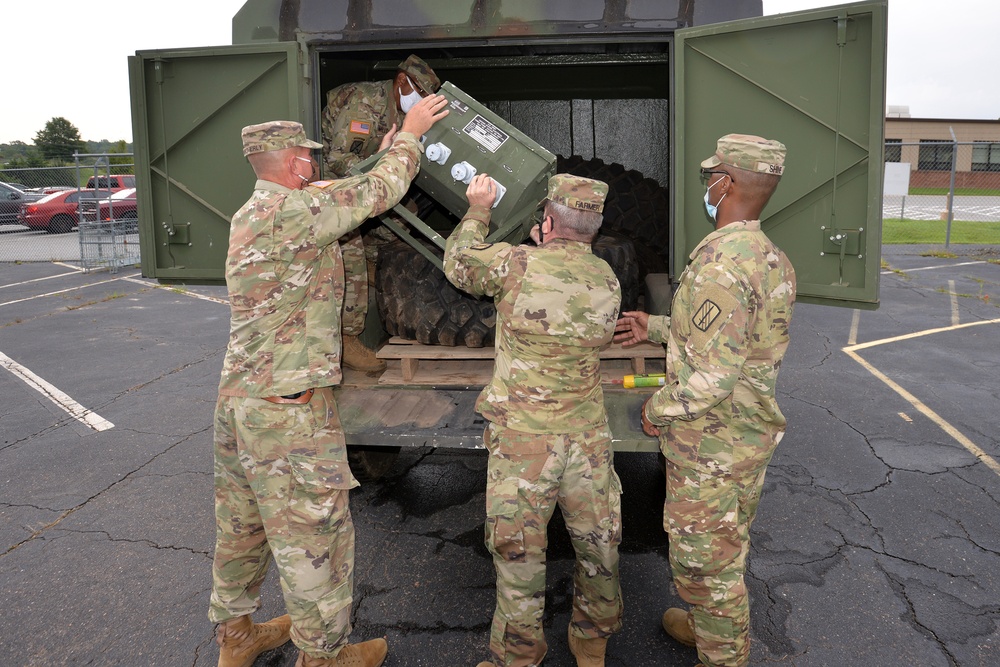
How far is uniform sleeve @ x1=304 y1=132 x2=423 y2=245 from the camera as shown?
2.81m

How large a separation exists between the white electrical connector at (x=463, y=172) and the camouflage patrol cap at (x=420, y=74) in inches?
37.9

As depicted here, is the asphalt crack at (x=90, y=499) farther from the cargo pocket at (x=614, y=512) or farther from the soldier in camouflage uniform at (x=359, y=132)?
the cargo pocket at (x=614, y=512)

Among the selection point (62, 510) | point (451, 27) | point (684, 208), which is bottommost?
point (62, 510)

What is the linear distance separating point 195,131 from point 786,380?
5.31 m

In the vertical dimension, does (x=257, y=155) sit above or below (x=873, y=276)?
above

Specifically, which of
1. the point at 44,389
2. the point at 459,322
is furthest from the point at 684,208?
the point at 44,389

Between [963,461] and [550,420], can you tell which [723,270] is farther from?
[963,461]

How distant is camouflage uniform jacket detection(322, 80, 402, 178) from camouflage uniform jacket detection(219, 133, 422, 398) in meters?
1.45

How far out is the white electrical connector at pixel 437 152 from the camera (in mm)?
3348

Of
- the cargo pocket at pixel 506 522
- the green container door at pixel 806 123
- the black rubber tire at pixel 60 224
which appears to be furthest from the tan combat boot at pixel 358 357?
the black rubber tire at pixel 60 224

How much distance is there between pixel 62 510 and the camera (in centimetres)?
448

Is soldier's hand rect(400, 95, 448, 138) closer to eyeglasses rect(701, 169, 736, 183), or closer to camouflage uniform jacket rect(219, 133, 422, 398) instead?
camouflage uniform jacket rect(219, 133, 422, 398)

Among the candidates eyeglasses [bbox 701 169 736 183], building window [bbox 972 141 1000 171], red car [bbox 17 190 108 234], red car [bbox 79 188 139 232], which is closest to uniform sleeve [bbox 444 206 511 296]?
A: eyeglasses [bbox 701 169 736 183]

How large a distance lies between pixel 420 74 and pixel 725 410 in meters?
2.57
